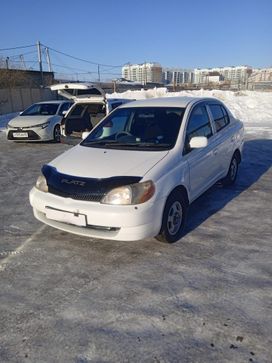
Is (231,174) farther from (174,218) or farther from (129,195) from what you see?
(129,195)

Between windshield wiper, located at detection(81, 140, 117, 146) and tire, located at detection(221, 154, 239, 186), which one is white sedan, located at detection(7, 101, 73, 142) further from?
tire, located at detection(221, 154, 239, 186)

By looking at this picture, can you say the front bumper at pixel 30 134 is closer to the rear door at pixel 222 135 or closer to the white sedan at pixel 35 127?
the white sedan at pixel 35 127

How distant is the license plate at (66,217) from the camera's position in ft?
11.3

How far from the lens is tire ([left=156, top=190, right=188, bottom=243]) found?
368cm

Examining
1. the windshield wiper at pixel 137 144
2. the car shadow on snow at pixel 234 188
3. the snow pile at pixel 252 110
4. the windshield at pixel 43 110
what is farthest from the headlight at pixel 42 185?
the snow pile at pixel 252 110

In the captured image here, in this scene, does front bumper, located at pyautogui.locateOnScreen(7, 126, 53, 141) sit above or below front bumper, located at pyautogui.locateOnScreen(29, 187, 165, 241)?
below

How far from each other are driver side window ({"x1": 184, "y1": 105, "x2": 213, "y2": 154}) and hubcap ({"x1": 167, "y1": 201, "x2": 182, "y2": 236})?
71 centimetres

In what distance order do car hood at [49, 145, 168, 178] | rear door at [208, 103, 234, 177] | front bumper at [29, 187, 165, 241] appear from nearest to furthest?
front bumper at [29, 187, 165, 241]
car hood at [49, 145, 168, 178]
rear door at [208, 103, 234, 177]

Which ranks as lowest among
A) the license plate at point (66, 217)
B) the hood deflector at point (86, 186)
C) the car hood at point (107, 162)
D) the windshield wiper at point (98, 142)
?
the license plate at point (66, 217)

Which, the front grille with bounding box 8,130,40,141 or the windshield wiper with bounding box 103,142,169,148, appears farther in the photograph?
the front grille with bounding box 8,130,40,141

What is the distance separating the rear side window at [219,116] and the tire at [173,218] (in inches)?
71.7

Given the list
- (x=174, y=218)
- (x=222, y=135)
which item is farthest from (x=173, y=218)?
(x=222, y=135)

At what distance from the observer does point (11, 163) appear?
8.49 meters

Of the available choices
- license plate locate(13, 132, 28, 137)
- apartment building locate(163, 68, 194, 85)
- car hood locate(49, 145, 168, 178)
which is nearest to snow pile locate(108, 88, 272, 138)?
license plate locate(13, 132, 28, 137)
